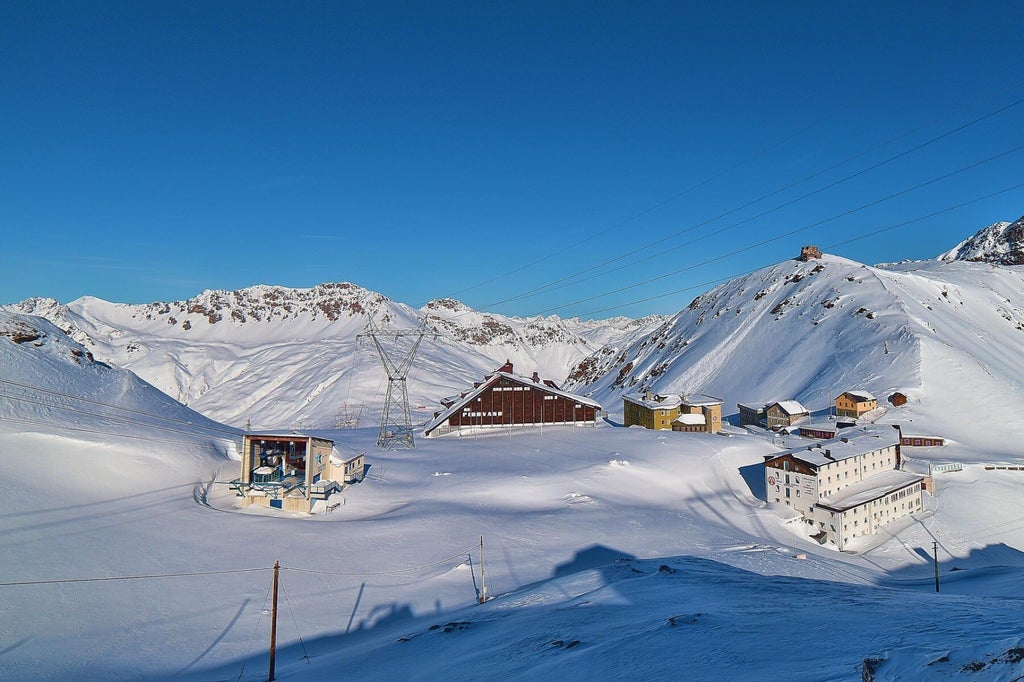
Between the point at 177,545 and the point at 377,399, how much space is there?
242 ft

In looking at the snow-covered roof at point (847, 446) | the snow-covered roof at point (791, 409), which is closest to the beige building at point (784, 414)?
the snow-covered roof at point (791, 409)

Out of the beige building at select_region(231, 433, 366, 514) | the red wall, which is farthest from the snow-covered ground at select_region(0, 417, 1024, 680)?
the red wall

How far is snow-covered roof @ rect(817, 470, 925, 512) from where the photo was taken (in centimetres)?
3325

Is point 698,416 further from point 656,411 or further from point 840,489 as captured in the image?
point 840,489

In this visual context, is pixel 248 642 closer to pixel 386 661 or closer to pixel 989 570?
pixel 386 661

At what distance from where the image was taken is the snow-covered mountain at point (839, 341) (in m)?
63.8

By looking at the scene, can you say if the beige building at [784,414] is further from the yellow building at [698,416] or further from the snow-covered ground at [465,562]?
the snow-covered ground at [465,562]

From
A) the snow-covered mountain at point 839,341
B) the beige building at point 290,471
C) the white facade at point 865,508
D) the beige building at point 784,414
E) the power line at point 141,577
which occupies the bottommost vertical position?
the white facade at point 865,508

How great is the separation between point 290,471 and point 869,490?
35.3 m

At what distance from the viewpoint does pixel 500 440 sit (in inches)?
1818

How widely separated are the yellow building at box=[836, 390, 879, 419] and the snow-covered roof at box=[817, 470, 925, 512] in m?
18.5

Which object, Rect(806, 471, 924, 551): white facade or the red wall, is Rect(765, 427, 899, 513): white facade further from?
the red wall

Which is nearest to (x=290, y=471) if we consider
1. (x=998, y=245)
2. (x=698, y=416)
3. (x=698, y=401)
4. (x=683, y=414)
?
(x=683, y=414)

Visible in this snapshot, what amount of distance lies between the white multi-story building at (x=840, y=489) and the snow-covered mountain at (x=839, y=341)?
22.8m
